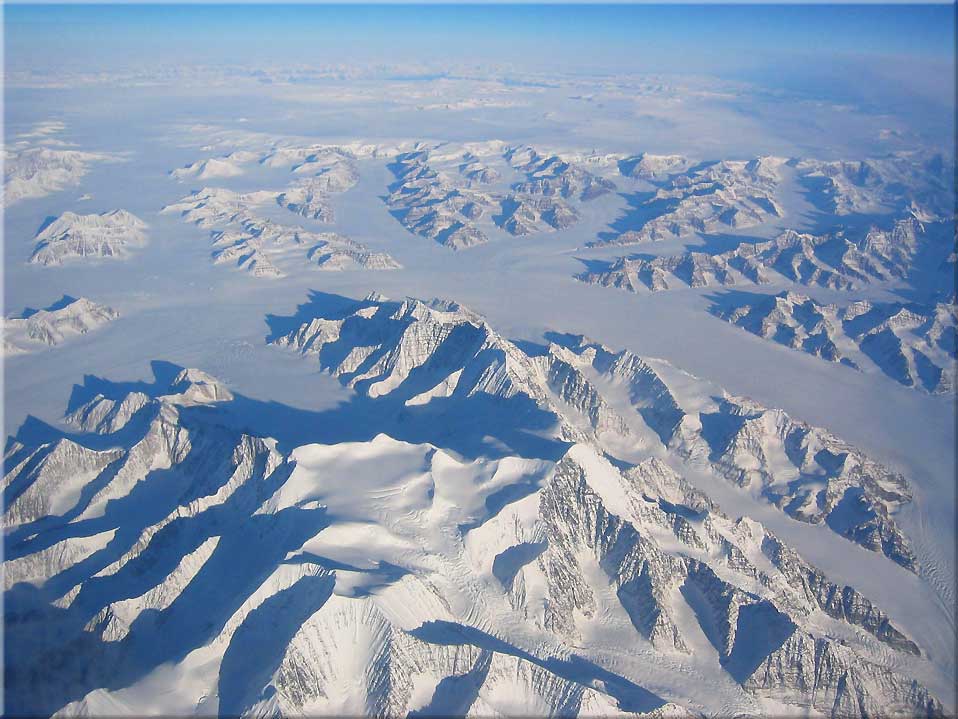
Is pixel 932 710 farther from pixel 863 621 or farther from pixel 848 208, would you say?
pixel 848 208

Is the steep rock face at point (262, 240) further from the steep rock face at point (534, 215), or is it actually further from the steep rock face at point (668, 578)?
the steep rock face at point (668, 578)

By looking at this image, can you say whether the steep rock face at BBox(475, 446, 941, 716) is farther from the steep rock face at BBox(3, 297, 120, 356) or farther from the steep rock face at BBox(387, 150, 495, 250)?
the steep rock face at BBox(387, 150, 495, 250)

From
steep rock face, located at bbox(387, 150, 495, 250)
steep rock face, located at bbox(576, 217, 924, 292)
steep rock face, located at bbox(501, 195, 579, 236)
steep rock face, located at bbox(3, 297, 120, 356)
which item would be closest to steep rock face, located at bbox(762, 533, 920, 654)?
steep rock face, located at bbox(576, 217, 924, 292)

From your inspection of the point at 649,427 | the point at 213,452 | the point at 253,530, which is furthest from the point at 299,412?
the point at 649,427

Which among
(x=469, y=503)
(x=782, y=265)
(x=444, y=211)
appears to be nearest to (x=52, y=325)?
(x=469, y=503)

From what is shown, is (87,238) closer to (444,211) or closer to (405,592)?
(444,211)
